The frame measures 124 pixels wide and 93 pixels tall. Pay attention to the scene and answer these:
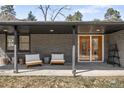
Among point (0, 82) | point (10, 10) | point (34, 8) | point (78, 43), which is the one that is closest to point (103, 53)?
point (78, 43)

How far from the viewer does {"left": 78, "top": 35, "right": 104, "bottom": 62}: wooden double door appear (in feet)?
52.5

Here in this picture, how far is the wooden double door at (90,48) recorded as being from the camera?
1600 cm

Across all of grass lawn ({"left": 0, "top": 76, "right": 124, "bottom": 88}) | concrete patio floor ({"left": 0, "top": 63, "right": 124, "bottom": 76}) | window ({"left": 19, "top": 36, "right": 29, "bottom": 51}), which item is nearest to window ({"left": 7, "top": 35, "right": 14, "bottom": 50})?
window ({"left": 19, "top": 36, "right": 29, "bottom": 51})

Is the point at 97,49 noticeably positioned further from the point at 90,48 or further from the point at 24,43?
the point at 24,43

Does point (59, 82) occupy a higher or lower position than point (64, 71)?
lower

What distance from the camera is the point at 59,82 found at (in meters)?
8.91

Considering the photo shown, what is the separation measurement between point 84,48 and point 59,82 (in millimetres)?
7544

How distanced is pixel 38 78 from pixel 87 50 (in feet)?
24.7

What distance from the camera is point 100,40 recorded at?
16156mm

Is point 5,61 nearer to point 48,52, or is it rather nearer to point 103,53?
point 48,52

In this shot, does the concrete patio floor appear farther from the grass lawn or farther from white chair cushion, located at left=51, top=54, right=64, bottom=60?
white chair cushion, located at left=51, top=54, right=64, bottom=60

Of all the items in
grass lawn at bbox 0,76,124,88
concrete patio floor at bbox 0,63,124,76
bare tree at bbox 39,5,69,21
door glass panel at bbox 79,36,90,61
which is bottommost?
grass lawn at bbox 0,76,124,88

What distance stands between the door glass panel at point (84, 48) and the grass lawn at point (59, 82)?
659 centimetres

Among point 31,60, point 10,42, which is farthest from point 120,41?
point 10,42
